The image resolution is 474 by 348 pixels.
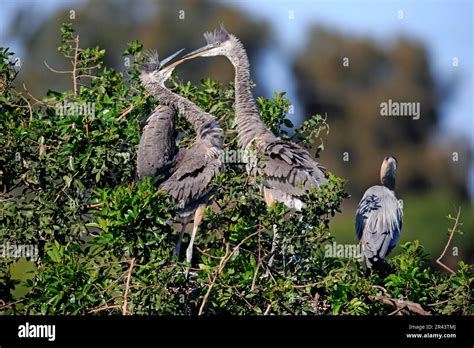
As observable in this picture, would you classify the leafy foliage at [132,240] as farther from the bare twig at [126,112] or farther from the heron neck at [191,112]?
the heron neck at [191,112]

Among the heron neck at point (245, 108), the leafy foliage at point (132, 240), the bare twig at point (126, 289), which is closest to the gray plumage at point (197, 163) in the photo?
the heron neck at point (245, 108)

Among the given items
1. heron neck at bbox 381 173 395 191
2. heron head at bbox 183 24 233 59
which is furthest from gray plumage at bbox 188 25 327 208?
heron neck at bbox 381 173 395 191

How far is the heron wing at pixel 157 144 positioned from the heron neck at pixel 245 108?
581 millimetres

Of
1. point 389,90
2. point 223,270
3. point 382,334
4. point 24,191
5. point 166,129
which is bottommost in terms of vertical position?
point 382,334

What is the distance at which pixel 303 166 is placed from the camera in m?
7.94

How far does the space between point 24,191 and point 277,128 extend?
6.82ft

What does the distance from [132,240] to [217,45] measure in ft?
11.0

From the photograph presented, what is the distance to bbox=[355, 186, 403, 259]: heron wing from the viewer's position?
314 inches

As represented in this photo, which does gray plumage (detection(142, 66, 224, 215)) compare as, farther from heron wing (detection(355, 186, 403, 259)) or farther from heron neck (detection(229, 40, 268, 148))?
heron wing (detection(355, 186, 403, 259))

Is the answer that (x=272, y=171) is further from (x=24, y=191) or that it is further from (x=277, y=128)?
(x=24, y=191)

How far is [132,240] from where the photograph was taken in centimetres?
632

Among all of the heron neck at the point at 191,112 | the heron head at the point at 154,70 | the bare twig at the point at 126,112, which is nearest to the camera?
the bare twig at the point at 126,112

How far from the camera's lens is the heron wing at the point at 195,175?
7746mm

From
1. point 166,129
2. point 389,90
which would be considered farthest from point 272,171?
point 389,90
